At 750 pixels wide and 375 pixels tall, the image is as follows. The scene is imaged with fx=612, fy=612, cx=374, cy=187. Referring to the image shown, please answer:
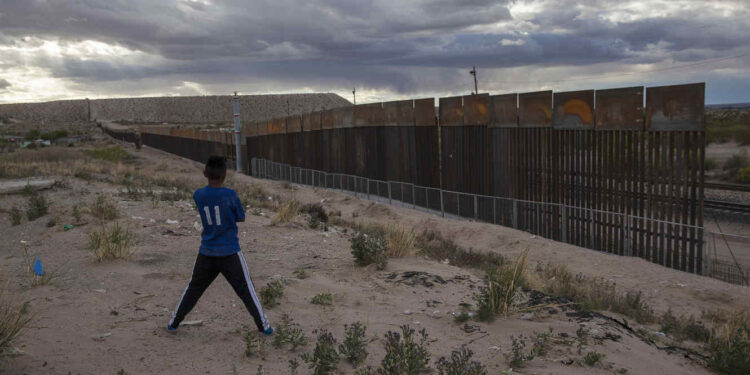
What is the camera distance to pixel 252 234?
11.2 meters

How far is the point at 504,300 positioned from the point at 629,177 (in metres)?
8.52

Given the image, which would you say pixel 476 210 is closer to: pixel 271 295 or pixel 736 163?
pixel 271 295

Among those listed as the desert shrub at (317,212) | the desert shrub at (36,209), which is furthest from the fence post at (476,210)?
the desert shrub at (36,209)

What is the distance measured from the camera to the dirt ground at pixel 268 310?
5391 mm

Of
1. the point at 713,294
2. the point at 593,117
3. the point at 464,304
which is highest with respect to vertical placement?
the point at 593,117

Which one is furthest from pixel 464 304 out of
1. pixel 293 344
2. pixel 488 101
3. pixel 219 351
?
pixel 488 101

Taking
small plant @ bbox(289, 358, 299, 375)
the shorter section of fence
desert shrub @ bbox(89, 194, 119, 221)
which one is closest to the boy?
small plant @ bbox(289, 358, 299, 375)

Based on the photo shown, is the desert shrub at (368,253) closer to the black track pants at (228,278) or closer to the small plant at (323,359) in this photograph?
the black track pants at (228,278)

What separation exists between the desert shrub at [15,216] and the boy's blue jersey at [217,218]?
24.8 feet

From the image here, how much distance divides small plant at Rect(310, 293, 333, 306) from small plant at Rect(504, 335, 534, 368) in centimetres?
233

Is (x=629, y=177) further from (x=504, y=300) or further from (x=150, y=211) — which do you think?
(x=150, y=211)

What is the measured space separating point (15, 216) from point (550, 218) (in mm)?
12258

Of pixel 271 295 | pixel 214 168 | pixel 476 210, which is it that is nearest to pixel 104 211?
pixel 271 295

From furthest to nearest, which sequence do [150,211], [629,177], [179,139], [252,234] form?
1. [179,139]
2. [629,177]
3. [150,211]
4. [252,234]
